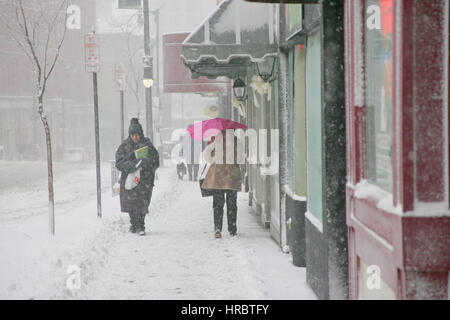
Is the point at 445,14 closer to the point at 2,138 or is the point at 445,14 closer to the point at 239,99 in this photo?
the point at 239,99

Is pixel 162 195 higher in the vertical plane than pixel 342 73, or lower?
lower

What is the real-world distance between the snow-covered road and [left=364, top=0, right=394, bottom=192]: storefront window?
2.12m

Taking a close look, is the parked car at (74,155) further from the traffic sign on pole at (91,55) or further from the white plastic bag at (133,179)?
the white plastic bag at (133,179)

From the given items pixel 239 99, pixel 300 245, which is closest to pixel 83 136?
pixel 239 99

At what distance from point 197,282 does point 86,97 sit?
45361mm

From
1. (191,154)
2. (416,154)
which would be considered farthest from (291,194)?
(191,154)

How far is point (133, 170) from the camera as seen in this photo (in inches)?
384

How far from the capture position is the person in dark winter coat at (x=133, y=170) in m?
9.78

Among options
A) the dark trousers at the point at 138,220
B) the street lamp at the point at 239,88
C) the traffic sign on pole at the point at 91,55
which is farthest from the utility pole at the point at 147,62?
the dark trousers at the point at 138,220

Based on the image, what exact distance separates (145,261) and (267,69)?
3.38 metres

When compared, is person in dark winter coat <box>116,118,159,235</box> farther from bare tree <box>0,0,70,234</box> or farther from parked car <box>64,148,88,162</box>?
parked car <box>64,148,88,162</box>

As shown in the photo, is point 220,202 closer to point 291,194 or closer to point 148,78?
point 291,194

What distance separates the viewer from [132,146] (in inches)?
389

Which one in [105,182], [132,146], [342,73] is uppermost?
[342,73]
